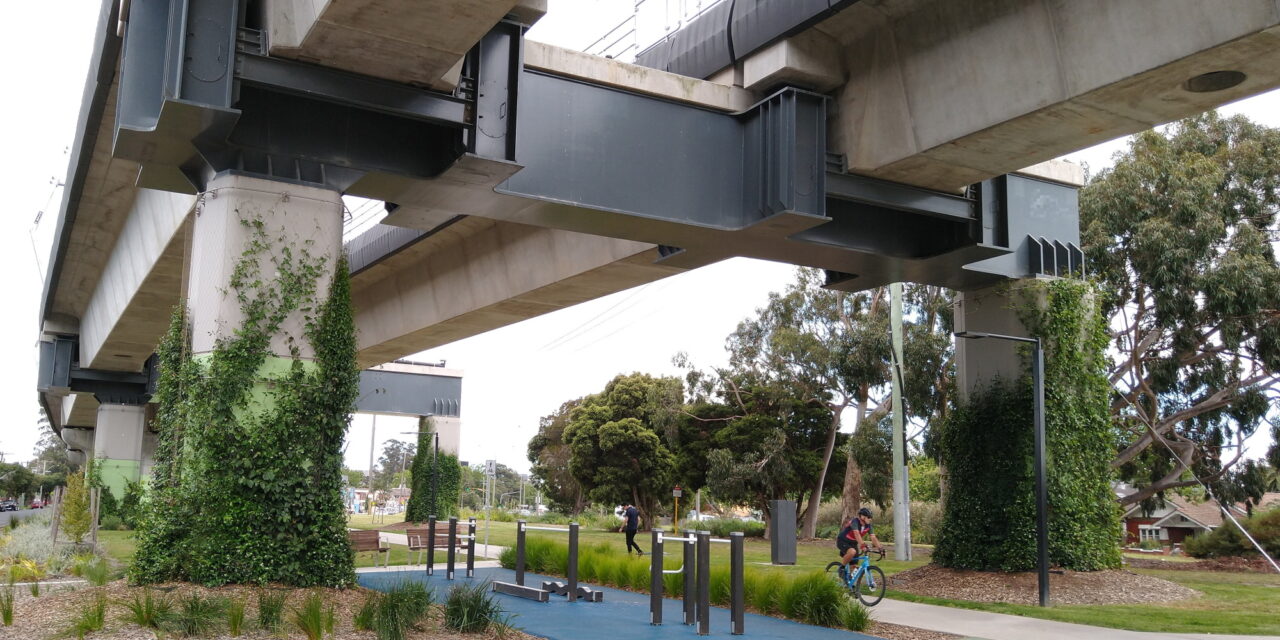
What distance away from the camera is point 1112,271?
29.0 meters

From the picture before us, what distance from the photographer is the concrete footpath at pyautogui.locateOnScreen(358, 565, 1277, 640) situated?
11.9 meters

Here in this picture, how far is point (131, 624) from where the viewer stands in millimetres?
9195

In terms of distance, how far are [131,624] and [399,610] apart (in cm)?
239

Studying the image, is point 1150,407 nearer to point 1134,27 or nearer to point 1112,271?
point 1112,271

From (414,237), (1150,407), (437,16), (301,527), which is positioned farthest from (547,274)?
(1150,407)

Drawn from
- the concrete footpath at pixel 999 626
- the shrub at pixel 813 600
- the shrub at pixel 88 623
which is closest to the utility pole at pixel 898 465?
the concrete footpath at pixel 999 626

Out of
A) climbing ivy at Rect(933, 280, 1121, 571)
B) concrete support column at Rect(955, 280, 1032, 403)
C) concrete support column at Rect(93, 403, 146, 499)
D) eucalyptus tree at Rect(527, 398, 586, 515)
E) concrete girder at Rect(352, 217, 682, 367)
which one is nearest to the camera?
climbing ivy at Rect(933, 280, 1121, 571)

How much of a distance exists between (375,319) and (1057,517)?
17934 mm

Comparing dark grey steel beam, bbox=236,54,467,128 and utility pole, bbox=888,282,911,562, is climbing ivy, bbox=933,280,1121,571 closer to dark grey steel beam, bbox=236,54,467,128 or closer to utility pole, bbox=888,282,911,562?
utility pole, bbox=888,282,911,562

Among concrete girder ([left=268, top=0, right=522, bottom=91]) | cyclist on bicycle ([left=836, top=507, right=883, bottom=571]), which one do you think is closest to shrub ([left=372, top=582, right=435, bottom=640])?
concrete girder ([left=268, top=0, right=522, bottom=91])

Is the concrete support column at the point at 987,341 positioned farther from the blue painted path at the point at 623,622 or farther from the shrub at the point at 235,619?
the shrub at the point at 235,619

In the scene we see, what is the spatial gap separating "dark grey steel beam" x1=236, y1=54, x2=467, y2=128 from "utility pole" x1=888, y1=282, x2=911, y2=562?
16.8m

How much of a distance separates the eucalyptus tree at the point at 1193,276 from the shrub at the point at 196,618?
24.6m

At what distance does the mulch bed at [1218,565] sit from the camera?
82.4 feet
